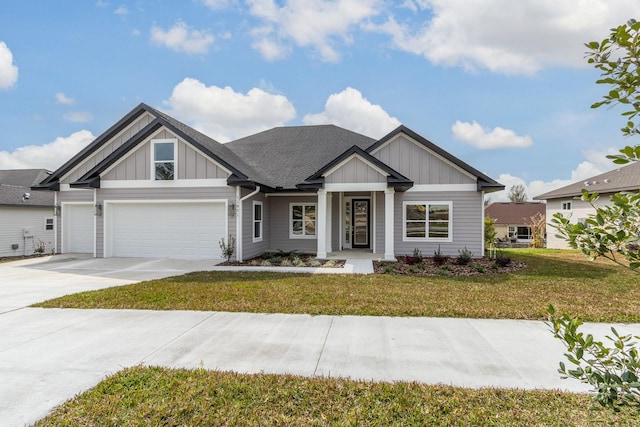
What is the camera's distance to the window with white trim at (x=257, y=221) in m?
14.0

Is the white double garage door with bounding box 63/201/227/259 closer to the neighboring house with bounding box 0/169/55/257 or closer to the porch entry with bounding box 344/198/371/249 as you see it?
the porch entry with bounding box 344/198/371/249

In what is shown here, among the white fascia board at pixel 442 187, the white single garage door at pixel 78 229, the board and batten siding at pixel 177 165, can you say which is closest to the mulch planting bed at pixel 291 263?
the board and batten siding at pixel 177 165

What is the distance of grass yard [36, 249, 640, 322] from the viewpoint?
595cm

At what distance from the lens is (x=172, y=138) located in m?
12.7

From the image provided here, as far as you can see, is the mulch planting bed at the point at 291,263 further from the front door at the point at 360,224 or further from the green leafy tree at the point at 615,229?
the green leafy tree at the point at 615,229

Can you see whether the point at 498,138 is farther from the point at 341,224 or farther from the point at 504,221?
the point at 504,221

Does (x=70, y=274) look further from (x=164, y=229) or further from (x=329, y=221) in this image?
(x=329, y=221)

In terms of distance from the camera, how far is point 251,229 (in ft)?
44.6

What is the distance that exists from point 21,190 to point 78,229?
10.9m

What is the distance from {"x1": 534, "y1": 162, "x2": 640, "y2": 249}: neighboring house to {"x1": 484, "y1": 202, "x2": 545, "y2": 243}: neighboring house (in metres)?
16.0

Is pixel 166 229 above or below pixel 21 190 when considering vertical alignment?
below

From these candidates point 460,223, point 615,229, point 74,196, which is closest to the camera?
point 615,229

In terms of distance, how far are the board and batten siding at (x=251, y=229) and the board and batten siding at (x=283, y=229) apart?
0.75 ft

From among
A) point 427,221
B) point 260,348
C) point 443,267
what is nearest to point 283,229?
point 427,221
